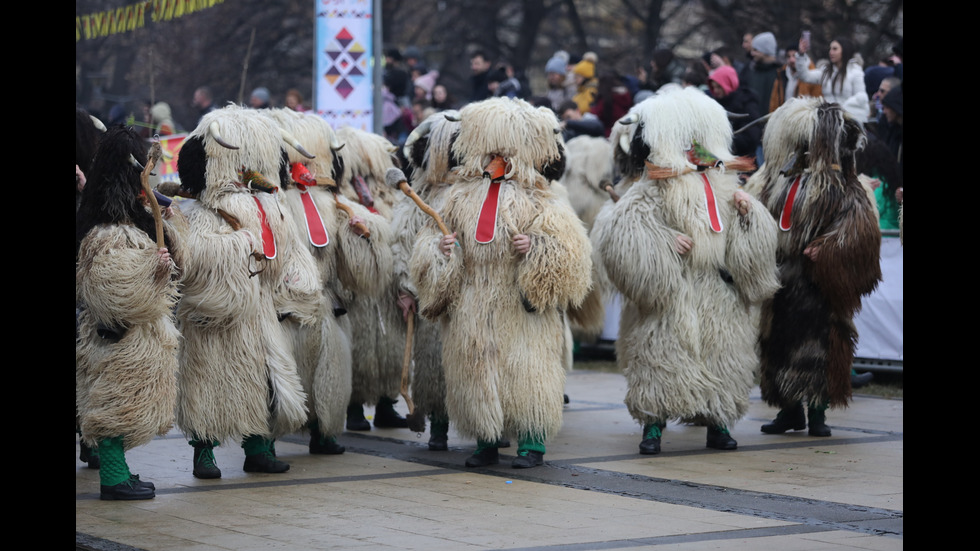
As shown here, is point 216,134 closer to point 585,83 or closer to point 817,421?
point 817,421

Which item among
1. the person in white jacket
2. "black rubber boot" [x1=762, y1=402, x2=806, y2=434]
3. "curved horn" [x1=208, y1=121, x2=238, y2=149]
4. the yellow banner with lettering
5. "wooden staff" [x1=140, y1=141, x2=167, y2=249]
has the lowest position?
"black rubber boot" [x1=762, y1=402, x2=806, y2=434]

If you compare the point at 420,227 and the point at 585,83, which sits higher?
the point at 585,83

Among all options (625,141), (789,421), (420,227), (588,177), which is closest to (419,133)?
(420,227)

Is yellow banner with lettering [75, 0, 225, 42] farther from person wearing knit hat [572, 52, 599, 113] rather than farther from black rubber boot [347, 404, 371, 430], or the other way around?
black rubber boot [347, 404, 371, 430]

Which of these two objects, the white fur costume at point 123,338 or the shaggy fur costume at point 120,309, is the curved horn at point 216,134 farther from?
the white fur costume at point 123,338

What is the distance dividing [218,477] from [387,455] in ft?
3.93

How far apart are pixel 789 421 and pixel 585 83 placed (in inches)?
285

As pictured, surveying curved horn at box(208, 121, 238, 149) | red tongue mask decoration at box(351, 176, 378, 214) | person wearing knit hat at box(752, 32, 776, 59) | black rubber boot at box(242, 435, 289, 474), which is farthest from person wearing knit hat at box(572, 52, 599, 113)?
black rubber boot at box(242, 435, 289, 474)

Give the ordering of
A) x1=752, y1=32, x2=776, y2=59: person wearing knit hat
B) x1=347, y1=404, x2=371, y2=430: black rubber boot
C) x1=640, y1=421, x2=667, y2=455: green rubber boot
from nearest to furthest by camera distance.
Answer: x1=640, y1=421, x2=667, y2=455: green rubber boot, x1=347, y1=404, x2=371, y2=430: black rubber boot, x1=752, y1=32, x2=776, y2=59: person wearing knit hat

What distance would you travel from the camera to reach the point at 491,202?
23.2 feet

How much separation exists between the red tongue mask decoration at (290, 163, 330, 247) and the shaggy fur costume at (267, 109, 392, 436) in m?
0.02

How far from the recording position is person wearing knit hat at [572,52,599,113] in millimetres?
14469

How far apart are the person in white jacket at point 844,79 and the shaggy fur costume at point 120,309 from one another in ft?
23.6

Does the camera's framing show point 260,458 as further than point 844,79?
No
